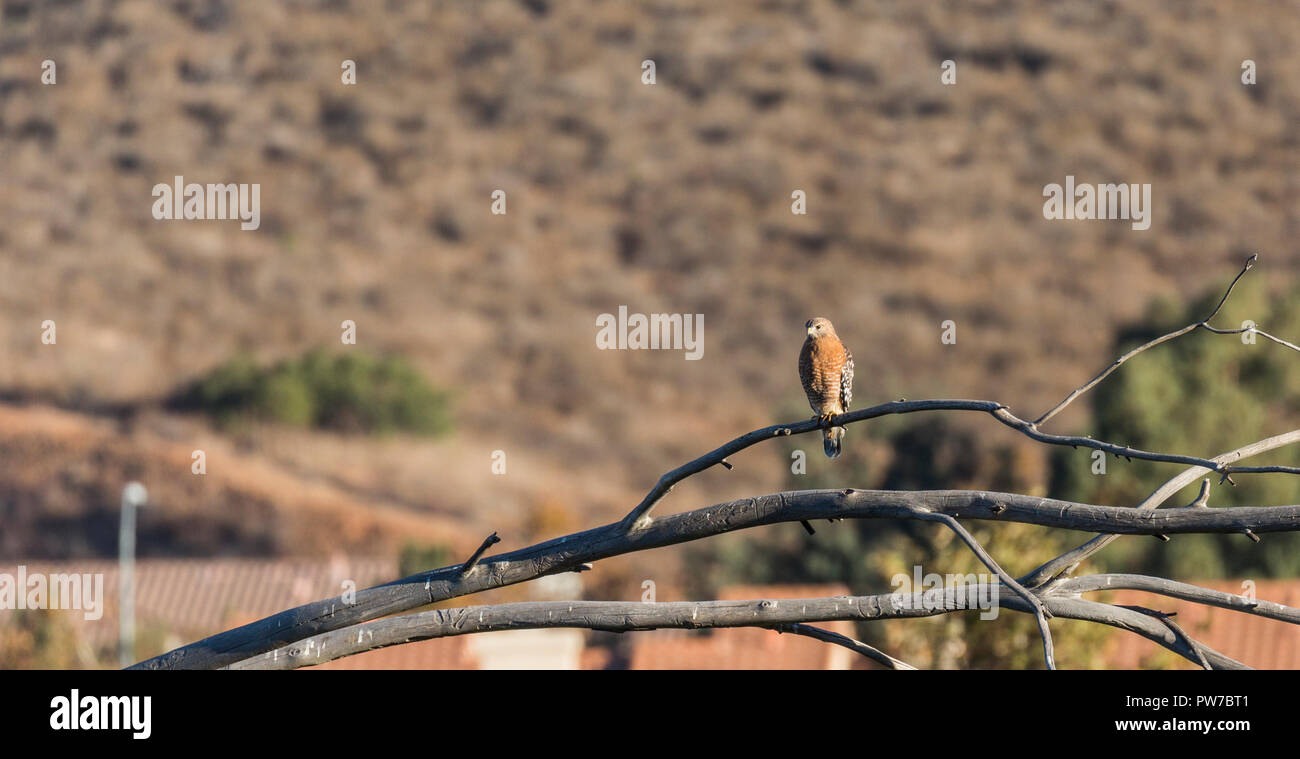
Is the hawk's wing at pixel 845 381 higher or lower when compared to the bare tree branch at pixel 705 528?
higher

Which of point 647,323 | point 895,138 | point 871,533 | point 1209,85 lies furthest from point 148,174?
point 1209,85

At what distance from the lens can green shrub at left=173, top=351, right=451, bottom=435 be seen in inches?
1978

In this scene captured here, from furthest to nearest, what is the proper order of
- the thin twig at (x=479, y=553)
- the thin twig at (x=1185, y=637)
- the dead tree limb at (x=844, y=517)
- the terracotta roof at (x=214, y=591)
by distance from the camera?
the terracotta roof at (x=214, y=591)
the thin twig at (x=479, y=553)
the thin twig at (x=1185, y=637)
the dead tree limb at (x=844, y=517)

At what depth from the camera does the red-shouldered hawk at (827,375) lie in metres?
7.13

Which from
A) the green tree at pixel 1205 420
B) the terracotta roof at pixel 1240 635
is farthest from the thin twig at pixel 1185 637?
the green tree at pixel 1205 420

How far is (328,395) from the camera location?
51875 millimetres

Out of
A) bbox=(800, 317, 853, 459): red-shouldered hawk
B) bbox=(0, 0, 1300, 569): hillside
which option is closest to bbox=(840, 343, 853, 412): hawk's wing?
bbox=(800, 317, 853, 459): red-shouldered hawk

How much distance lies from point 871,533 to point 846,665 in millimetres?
15753

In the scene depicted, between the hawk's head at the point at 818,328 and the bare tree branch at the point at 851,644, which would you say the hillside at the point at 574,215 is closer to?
the hawk's head at the point at 818,328

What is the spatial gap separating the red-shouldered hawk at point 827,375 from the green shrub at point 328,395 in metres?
43.1

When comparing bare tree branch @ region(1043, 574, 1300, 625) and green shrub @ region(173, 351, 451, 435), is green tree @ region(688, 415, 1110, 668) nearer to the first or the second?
bare tree branch @ region(1043, 574, 1300, 625)

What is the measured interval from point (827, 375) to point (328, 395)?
4651 cm

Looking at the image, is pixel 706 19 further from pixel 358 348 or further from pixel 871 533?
Result: pixel 871 533

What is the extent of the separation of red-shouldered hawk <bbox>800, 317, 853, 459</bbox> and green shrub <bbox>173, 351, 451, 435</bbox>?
1696 inches
